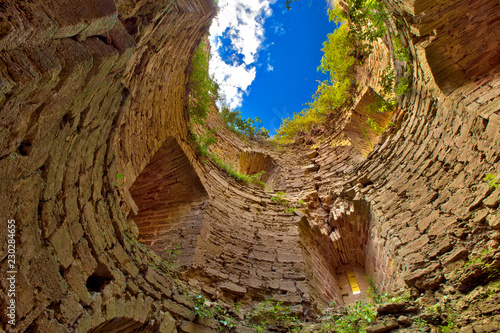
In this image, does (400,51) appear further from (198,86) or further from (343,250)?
(343,250)

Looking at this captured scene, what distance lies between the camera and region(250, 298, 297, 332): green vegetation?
392cm

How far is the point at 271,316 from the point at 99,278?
2547mm

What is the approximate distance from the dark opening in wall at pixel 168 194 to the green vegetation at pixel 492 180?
14.8ft

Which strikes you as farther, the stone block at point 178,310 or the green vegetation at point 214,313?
the green vegetation at point 214,313

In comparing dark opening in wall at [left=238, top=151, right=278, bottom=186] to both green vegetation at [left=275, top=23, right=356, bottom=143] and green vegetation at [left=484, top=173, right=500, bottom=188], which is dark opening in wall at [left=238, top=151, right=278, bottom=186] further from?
green vegetation at [left=484, top=173, right=500, bottom=188]

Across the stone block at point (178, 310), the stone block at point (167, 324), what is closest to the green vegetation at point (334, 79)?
the stone block at point (178, 310)

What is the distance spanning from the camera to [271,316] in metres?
4.09

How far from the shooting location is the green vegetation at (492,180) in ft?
11.9

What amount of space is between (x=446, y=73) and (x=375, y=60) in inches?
193

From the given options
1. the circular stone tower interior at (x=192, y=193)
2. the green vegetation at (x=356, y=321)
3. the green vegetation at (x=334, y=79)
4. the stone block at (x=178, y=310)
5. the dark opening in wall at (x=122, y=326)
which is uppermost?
the green vegetation at (x=334, y=79)

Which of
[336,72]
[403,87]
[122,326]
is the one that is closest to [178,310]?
[122,326]

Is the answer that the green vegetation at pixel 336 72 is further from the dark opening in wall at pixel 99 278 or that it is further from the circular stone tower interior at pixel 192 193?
the dark opening in wall at pixel 99 278

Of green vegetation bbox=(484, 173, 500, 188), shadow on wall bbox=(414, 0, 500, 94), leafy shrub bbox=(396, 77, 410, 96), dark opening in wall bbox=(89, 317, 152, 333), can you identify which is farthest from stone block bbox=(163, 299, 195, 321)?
leafy shrub bbox=(396, 77, 410, 96)

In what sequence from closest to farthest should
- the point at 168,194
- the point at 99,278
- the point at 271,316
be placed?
the point at 99,278 → the point at 271,316 → the point at 168,194
